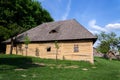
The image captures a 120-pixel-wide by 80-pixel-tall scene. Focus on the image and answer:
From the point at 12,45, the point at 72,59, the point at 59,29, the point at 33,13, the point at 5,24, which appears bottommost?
the point at 72,59

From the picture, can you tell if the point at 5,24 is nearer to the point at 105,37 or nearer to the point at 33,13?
the point at 33,13

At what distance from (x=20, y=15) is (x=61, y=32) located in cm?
2361

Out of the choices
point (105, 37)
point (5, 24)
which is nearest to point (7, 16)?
point (5, 24)

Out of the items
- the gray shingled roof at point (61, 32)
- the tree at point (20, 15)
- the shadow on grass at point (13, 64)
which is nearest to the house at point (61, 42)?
the gray shingled roof at point (61, 32)

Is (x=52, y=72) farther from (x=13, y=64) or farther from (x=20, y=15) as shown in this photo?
(x=20, y=15)

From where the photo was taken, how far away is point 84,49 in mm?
29734

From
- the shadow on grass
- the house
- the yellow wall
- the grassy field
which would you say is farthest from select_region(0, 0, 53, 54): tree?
the grassy field

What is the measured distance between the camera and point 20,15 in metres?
53.2

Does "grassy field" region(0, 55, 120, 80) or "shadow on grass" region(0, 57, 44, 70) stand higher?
"shadow on grass" region(0, 57, 44, 70)

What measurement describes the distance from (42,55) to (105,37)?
27.1 m

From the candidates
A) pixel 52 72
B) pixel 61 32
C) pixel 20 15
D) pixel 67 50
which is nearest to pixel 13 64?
pixel 52 72

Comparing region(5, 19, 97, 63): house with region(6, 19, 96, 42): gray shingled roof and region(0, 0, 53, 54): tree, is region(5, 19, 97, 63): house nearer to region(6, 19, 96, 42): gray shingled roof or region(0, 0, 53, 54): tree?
region(6, 19, 96, 42): gray shingled roof

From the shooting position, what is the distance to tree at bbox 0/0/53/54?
46519 millimetres

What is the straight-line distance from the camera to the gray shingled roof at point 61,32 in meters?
30.4
